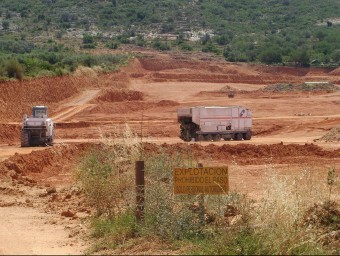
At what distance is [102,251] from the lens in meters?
15.5

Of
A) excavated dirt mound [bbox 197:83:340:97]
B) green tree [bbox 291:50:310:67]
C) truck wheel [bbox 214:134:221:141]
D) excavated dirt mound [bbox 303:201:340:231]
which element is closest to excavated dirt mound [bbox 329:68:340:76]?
green tree [bbox 291:50:310:67]

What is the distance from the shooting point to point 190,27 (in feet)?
535

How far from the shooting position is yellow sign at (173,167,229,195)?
50.5 feet

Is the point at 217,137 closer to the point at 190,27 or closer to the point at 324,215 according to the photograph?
the point at 324,215

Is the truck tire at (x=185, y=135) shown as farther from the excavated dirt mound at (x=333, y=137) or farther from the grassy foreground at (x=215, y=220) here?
the grassy foreground at (x=215, y=220)

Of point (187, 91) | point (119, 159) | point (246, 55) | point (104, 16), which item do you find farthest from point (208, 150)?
A: point (104, 16)

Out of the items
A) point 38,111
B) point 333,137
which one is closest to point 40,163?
point 38,111

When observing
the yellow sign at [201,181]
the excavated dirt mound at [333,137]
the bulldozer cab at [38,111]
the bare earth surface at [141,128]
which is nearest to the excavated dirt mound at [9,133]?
the bare earth surface at [141,128]

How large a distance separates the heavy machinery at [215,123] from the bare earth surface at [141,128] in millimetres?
1691

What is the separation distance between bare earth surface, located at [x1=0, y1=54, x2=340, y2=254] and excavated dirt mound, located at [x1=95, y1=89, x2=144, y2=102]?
114mm

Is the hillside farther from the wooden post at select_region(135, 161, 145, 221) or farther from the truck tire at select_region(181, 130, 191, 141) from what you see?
the wooden post at select_region(135, 161, 145, 221)

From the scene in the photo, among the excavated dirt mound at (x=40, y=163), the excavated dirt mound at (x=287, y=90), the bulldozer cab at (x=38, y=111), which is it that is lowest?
the excavated dirt mound at (x=40, y=163)

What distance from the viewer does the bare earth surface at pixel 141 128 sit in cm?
2092

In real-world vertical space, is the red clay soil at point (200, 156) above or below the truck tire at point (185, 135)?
below
